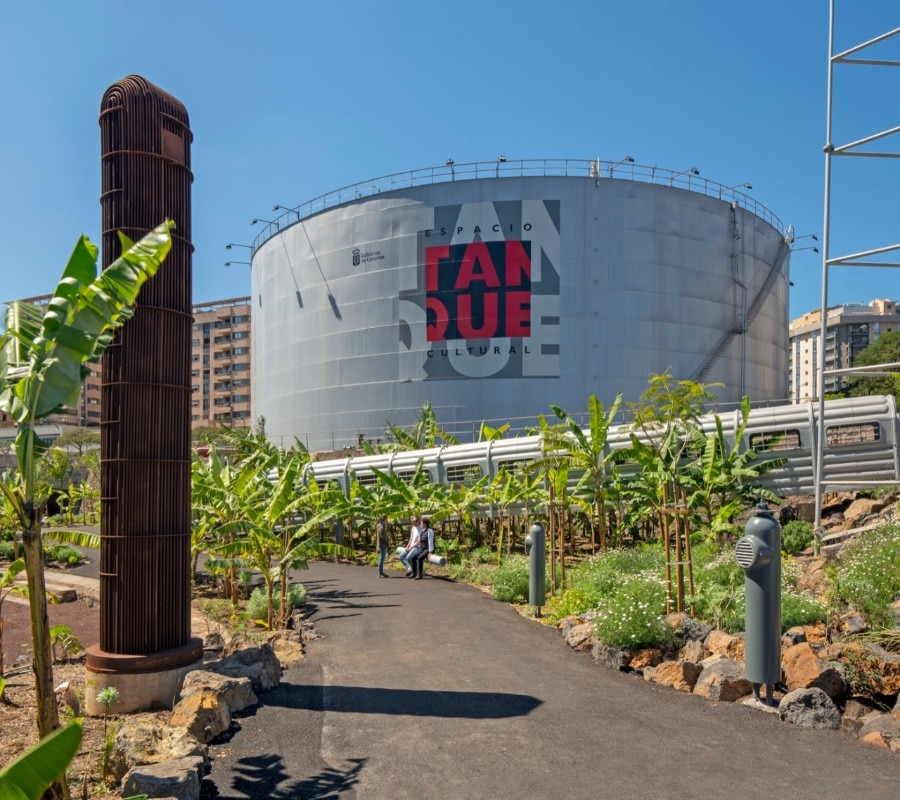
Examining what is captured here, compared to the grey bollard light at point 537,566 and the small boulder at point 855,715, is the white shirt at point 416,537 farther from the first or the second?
the small boulder at point 855,715

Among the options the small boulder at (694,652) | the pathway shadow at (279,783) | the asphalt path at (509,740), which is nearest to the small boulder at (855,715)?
the asphalt path at (509,740)

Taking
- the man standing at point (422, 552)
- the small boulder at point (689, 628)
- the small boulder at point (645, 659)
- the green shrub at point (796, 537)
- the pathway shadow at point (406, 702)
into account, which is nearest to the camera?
the pathway shadow at point (406, 702)

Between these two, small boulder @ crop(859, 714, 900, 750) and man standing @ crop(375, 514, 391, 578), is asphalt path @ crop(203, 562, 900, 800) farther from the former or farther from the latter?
man standing @ crop(375, 514, 391, 578)

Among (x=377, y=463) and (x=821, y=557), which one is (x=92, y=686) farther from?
(x=377, y=463)

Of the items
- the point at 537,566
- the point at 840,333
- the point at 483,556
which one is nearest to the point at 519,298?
the point at 483,556

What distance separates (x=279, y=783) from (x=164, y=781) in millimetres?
1024

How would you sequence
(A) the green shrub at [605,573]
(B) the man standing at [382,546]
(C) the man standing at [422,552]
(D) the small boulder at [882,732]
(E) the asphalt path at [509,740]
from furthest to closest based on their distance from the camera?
(B) the man standing at [382,546], (C) the man standing at [422,552], (A) the green shrub at [605,573], (D) the small boulder at [882,732], (E) the asphalt path at [509,740]

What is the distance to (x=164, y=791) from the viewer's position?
528 cm

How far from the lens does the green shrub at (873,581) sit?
8484 mm

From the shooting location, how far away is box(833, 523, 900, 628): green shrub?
8.48m

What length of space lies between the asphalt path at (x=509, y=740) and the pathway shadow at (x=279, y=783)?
0.06 ft

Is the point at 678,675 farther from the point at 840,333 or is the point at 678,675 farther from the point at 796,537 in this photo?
the point at 840,333

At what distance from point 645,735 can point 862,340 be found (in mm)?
156705

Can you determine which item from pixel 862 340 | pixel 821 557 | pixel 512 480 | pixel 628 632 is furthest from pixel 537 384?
pixel 862 340
